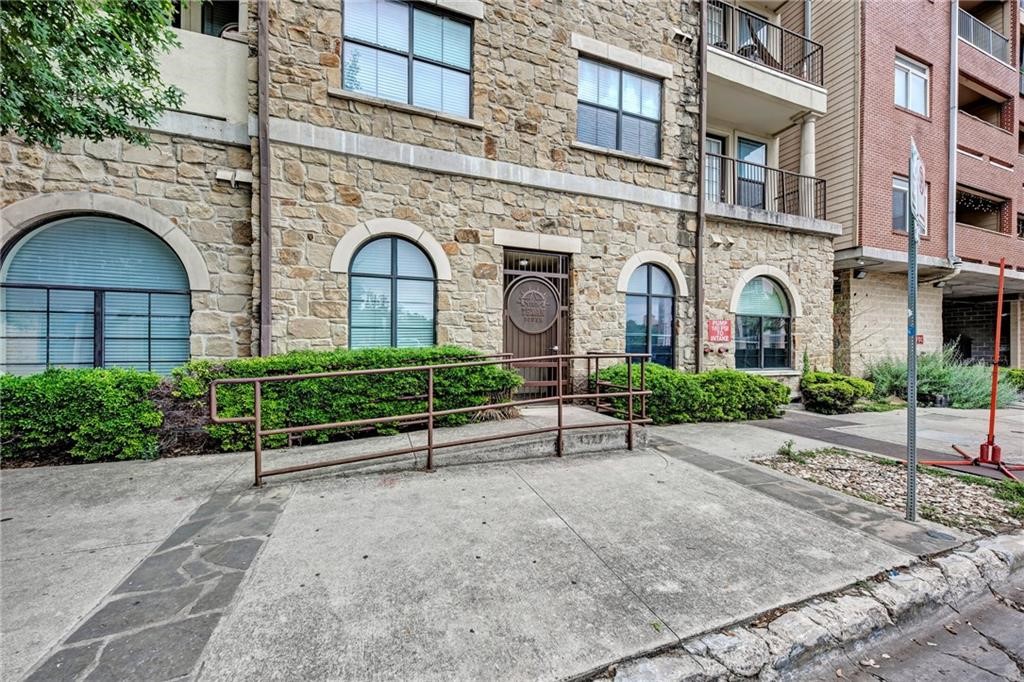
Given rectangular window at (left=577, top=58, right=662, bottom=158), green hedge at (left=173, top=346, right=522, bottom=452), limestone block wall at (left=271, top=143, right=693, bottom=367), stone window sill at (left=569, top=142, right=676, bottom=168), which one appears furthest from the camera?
rectangular window at (left=577, top=58, right=662, bottom=158)

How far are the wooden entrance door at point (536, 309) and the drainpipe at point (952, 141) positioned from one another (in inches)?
485

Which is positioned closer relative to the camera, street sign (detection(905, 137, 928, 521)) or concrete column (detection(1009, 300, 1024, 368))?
street sign (detection(905, 137, 928, 521))

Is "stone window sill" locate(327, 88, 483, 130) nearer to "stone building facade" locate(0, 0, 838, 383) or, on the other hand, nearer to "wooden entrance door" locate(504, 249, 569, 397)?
"stone building facade" locate(0, 0, 838, 383)

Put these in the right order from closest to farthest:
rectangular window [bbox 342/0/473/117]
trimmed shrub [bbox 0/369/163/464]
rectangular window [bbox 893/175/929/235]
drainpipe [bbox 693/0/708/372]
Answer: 1. trimmed shrub [bbox 0/369/163/464]
2. rectangular window [bbox 342/0/473/117]
3. drainpipe [bbox 693/0/708/372]
4. rectangular window [bbox 893/175/929/235]

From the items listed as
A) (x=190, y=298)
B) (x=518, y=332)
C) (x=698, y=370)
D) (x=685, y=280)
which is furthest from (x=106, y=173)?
(x=698, y=370)

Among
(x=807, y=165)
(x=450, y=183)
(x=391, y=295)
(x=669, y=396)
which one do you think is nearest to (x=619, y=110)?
(x=450, y=183)

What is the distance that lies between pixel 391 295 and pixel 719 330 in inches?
271

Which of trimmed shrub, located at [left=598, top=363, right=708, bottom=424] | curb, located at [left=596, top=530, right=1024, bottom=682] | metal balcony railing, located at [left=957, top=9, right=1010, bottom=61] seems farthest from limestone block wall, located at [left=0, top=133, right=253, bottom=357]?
metal balcony railing, located at [left=957, top=9, right=1010, bottom=61]

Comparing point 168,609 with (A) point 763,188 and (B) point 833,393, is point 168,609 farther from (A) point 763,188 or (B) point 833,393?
(A) point 763,188

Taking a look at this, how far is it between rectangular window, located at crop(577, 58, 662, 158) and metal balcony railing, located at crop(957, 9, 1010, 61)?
1270cm

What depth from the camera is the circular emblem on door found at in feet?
24.2

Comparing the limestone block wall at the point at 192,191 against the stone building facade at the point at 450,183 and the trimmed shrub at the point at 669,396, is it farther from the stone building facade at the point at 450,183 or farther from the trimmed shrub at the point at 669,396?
the trimmed shrub at the point at 669,396

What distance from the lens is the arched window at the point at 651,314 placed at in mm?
8242

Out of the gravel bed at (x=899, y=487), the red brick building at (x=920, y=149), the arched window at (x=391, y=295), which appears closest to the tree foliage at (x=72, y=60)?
the arched window at (x=391, y=295)
